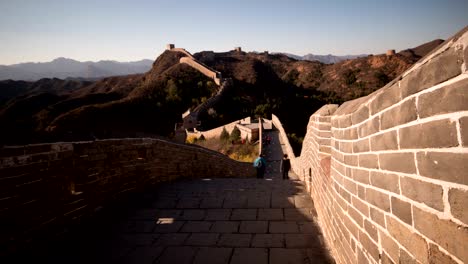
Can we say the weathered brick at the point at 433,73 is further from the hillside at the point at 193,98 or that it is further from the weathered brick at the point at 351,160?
the hillside at the point at 193,98

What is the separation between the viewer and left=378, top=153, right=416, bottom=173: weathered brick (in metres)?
1.26

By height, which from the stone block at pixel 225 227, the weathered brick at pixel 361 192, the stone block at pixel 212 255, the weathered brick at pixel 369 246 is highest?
the weathered brick at pixel 361 192

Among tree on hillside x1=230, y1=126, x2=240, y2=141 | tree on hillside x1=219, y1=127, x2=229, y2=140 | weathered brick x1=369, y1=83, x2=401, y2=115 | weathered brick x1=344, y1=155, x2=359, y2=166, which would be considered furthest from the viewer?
tree on hillside x1=219, y1=127, x2=229, y2=140

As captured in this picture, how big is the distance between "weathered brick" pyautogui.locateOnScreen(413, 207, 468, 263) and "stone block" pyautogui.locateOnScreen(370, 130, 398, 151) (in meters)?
0.34

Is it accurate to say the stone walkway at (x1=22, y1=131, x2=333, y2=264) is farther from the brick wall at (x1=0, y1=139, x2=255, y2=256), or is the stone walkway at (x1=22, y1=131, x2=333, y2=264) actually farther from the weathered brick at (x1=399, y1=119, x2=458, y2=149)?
the weathered brick at (x1=399, y1=119, x2=458, y2=149)

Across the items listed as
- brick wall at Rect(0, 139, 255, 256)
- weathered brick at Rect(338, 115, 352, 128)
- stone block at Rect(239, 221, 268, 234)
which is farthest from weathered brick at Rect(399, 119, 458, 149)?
brick wall at Rect(0, 139, 255, 256)

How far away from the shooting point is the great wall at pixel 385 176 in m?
0.97

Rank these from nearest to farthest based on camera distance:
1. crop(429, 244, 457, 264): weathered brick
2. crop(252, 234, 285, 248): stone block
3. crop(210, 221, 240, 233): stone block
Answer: crop(429, 244, 457, 264): weathered brick < crop(252, 234, 285, 248): stone block < crop(210, 221, 240, 233): stone block

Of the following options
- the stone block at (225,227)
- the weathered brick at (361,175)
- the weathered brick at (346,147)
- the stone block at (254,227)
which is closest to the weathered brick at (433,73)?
the weathered brick at (361,175)

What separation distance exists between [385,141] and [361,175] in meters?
0.48

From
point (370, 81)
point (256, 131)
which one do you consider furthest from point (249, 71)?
point (256, 131)

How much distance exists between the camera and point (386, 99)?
1.49 metres

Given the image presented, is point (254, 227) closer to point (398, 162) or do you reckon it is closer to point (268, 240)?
point (268, 240)

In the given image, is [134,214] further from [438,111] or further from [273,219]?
[438,111]
